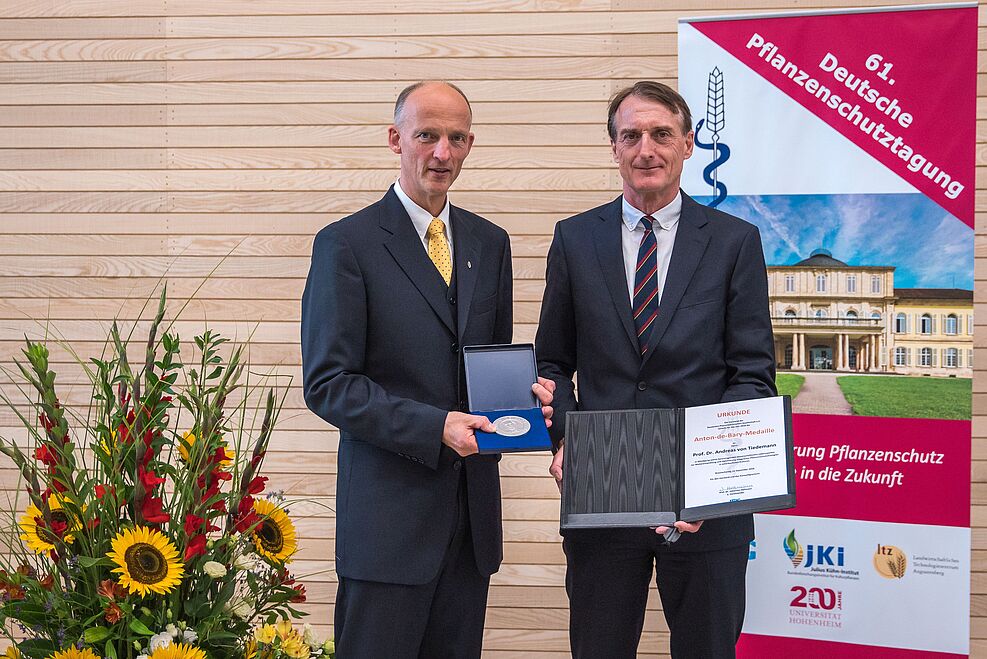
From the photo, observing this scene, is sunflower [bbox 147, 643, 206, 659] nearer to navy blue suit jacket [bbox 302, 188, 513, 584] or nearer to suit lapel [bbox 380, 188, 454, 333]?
navy blue suit jacket [bbox 302, 188, 513, 584]

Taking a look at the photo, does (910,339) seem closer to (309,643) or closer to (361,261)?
(361,261)

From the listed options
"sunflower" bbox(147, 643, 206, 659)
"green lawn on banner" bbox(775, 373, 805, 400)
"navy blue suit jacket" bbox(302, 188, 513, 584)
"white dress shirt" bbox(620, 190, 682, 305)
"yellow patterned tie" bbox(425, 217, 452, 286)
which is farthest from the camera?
"green lawn on banner" bbox(775, 373, 805, 400)

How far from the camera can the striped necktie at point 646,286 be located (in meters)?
2.11

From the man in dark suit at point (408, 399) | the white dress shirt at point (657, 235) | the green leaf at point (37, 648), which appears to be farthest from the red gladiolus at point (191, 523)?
the white dress shirt at point (657, 235)

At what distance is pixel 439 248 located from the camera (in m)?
2.03

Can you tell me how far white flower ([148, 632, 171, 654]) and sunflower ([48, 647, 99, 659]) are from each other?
0.24 ft

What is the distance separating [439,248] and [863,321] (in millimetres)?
1791

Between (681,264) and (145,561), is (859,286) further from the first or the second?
(145,561)

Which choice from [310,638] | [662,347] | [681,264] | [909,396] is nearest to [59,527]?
[310,638]

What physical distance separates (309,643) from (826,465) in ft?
7.67

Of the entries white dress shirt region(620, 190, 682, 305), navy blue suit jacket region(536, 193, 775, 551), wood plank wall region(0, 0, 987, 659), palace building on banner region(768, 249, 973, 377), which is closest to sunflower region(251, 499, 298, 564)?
navy blue suit jacket region(536, 193, 775, 551)

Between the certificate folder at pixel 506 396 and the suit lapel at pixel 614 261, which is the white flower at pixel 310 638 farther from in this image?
the suit lapel at pixel 614 261

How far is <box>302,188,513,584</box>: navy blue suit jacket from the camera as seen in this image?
1.88 m

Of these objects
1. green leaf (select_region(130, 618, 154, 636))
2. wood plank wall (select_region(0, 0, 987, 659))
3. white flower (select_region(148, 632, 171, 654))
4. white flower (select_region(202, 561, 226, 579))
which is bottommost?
white flower (select_region(148, 632, 171, 654))
